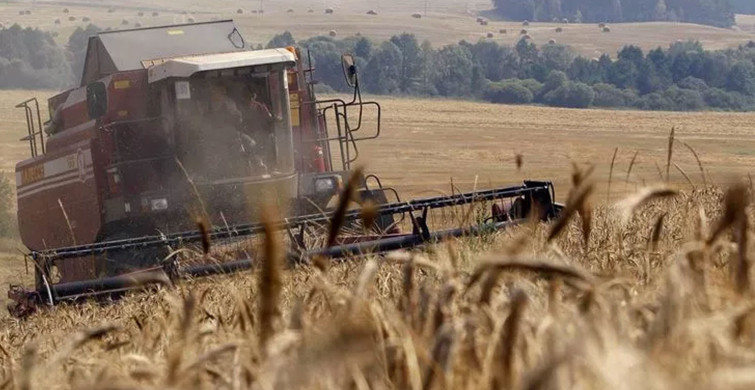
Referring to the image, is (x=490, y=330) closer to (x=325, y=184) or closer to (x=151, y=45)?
(x=325, y=184)

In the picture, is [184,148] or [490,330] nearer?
[490,330]

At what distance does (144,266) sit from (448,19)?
11955 cm

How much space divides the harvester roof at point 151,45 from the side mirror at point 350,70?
5.40ft

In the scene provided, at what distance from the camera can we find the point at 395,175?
132 feet

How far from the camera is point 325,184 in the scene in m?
13.8

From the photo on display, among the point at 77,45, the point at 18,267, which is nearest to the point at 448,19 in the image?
the point at 77,45

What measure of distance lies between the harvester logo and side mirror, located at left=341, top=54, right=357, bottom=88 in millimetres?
2825

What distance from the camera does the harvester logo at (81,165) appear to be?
13.7m

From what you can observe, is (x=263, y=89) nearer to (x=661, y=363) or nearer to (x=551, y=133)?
(x=661, y=363)

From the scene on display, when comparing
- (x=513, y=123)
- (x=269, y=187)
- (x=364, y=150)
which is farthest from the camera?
(x=513, y=123)

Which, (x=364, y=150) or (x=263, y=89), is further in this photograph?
(x=364, y=150)

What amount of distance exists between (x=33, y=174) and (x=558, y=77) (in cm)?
5766

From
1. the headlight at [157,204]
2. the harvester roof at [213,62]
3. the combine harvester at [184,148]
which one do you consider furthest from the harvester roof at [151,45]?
the headlight at [157,204]

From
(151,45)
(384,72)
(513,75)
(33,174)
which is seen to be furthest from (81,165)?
(513,75)
